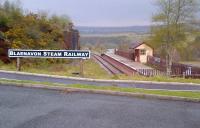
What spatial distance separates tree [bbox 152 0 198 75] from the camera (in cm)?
5084

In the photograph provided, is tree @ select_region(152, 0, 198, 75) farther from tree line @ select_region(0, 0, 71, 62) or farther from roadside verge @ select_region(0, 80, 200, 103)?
roadside verge @ select_region(0, 80, 200, 103)

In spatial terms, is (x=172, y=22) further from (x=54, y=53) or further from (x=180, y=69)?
(x=54, y=53)

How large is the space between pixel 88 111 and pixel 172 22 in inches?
1712

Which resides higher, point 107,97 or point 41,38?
point 41,38

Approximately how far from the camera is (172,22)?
169 feet

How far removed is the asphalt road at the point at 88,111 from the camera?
8.36 m

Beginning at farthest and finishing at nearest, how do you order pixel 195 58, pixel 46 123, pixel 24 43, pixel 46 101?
pixel 195 58 → pixel 24 43 → pixel 46 101 → pixel 46 123

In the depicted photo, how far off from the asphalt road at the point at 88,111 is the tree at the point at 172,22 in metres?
39.9

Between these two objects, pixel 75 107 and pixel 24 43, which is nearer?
pixel 75 107

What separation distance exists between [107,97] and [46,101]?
211cm

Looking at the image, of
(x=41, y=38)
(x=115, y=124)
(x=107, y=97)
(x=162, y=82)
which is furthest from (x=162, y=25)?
(x=115, y=124)

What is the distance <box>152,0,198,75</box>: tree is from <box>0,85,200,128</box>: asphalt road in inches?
1570

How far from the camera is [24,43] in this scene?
2978 cm

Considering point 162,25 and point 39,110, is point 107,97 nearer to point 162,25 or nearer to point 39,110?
point 39,110
